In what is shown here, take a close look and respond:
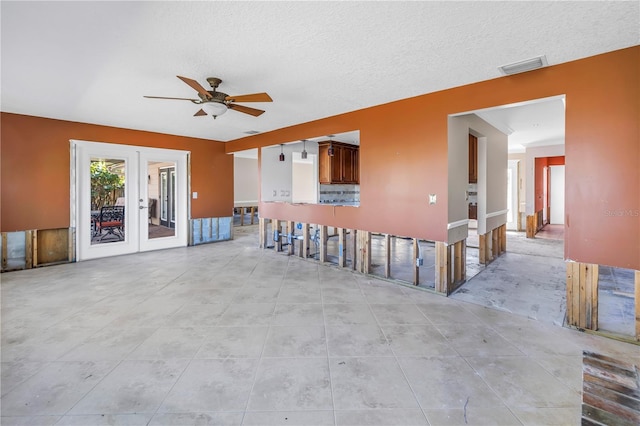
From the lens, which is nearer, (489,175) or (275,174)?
(489,175)

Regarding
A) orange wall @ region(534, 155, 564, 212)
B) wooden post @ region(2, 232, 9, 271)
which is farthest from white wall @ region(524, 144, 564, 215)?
wooden post @ region(2, 232, 9, 271)

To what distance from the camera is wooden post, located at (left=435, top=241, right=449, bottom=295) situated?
3.73 metres

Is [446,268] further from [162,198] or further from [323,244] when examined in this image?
[162,198]

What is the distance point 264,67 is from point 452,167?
255 cm

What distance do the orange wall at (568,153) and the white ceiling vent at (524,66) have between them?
3.8 inches

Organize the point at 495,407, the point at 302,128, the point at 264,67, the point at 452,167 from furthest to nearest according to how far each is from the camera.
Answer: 1. the point at 302,128
2. the point at 452,167
3. the point at 264,67
4. the point at 495,407

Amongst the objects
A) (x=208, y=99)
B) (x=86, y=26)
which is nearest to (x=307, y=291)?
(x=208, y=99)

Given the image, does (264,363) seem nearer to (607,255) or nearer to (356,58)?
(356,58)

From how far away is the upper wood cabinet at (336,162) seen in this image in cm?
749

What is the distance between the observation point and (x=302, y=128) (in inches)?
218

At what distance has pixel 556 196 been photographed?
1080 cm

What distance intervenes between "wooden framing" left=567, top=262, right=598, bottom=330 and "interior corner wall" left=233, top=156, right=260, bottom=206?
9.71 meters

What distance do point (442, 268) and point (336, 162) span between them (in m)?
4.48

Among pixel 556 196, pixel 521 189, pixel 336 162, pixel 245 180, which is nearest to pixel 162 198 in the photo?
pixel 245 180
